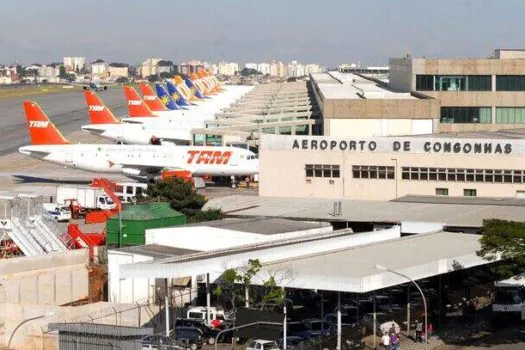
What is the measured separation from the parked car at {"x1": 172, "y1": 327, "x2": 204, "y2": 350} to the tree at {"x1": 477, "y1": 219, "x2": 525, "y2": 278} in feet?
37.9

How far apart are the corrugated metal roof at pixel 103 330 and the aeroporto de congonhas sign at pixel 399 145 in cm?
3516

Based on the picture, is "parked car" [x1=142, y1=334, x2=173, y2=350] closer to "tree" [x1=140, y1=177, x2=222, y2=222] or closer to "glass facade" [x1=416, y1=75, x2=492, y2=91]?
"tree" [x1=140, y1=177, x2=222, y2=222]

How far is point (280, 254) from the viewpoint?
47688 millimetres

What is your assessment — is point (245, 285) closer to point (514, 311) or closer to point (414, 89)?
point (514, 311)

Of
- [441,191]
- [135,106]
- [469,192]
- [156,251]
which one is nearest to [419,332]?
[156,251]

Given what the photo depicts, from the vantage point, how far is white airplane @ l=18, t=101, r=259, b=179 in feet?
319

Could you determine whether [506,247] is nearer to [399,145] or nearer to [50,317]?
[50,317]

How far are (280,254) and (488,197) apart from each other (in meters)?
25.9

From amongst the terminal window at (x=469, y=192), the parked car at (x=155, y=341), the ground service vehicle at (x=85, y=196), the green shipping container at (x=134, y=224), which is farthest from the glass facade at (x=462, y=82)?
the parked car at (x=155, y=341)

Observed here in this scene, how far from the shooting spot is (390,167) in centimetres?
7362

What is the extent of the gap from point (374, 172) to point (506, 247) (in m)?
26.8

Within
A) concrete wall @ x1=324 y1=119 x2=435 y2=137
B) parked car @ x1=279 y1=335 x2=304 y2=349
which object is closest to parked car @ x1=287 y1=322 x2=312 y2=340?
parked car @ x1=279 y1=335 x2=304 y2=349

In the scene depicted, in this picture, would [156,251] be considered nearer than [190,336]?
No

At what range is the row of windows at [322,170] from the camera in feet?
245
